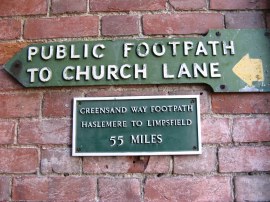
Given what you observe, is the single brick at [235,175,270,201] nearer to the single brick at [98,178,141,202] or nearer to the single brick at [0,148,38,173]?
the single brick at [98,178,141,202]

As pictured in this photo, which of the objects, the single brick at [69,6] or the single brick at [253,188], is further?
the single brick at [69,6]

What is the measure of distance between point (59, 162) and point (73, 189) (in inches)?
3.9

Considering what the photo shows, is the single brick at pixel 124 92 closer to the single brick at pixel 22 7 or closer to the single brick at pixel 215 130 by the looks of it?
the single brick at pixel 215 130

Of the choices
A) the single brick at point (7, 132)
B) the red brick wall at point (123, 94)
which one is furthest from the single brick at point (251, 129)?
the single brick at point (7, 132)

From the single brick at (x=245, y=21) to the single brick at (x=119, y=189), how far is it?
63 centimetres

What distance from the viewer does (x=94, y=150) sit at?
3.63ft

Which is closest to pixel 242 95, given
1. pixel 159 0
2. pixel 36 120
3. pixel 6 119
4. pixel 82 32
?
pixel 159 0

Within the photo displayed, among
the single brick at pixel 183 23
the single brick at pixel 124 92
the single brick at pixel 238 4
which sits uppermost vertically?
the single brick at pixel 238 4

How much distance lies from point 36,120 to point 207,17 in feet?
2.27

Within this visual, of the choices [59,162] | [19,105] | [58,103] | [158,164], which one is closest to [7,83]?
[19,105]

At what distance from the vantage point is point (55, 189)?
110cm

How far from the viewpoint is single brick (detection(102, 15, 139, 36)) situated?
120 centimetres

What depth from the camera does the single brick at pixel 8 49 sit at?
121 centimetres

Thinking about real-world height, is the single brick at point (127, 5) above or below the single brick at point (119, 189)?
above
